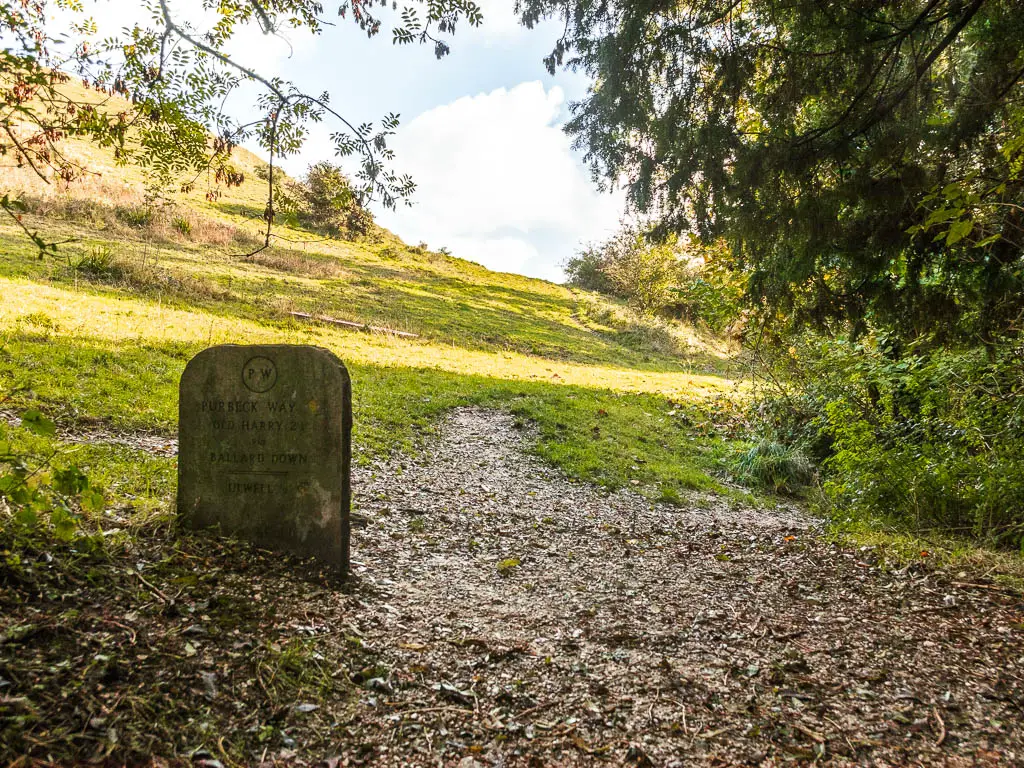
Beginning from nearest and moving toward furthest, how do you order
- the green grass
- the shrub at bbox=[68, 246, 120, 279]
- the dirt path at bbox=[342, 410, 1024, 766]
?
the dirt path at bbox=[342, 410, 1024, 766], the green grass, the shrub at bbox=[68, 246, 120, 279]

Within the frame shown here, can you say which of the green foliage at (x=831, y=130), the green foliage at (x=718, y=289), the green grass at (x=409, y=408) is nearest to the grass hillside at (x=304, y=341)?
the green grass at (x=409, y=408)

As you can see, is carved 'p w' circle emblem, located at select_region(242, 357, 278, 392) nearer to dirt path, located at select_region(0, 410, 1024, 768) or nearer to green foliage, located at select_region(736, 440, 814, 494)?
dirt path, located at select_region(0, 410, 1024, 768)

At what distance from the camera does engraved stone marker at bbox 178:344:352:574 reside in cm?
431

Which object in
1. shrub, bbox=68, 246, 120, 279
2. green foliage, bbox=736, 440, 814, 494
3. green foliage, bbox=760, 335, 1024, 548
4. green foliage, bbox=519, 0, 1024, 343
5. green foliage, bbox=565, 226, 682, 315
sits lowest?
green foliage, bbox=736, 440, 814, 494

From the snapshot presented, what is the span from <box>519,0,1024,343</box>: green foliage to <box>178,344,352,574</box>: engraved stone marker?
12.7ft

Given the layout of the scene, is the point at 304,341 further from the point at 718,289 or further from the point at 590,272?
the point at 590,272

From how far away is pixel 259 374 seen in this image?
4355 millimetres

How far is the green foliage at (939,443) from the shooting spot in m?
5.26

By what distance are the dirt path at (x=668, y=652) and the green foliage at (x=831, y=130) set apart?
2.91 m

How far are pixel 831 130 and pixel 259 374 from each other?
543 cm

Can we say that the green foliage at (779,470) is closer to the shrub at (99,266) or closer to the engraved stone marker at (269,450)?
the engraved stone marker at (269,450)

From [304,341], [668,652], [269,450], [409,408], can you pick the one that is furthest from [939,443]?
[304,341]

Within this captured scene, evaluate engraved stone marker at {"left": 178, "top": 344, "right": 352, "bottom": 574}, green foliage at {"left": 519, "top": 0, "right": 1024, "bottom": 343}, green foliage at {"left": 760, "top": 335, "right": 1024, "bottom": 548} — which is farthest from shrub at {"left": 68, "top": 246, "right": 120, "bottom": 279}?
green foliage at {"left": 760, "top": 335, "right": 1024, "bottom": 548}

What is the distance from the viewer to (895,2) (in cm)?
489
